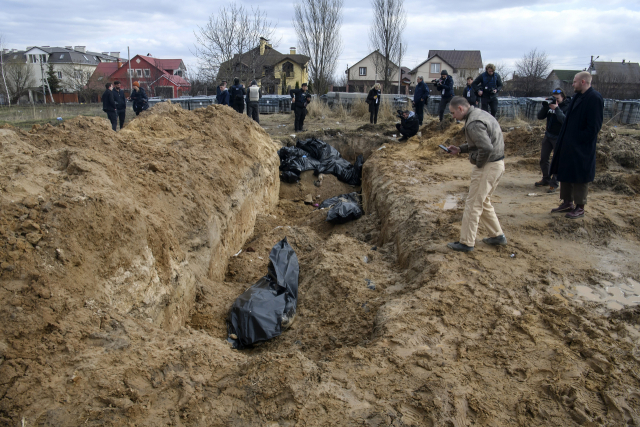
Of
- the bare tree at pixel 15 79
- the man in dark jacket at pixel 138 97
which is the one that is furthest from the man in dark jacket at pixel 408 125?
the bare tree at pixel 15 79

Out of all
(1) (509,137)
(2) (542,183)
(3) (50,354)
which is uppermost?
(1) (509,137)

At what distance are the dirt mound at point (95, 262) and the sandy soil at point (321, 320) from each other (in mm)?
14

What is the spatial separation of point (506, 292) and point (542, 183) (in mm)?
4341

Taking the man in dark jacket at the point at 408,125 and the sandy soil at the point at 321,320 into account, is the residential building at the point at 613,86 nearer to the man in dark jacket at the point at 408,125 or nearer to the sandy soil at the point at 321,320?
the man in dark jacket at the point at 408,125

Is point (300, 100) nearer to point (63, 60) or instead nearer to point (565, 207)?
point (565, 207)

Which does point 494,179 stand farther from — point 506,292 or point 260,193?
point 260,193

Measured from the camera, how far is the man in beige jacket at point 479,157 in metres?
4.29

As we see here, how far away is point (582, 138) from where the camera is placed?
5301mm

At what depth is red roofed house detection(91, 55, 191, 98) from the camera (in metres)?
39.8

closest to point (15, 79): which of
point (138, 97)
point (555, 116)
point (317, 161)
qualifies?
point (138, 97)

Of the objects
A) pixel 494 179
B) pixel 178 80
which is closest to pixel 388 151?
pixel 494 179

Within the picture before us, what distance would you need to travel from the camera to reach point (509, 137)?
11000 mm

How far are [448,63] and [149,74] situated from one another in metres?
36.9

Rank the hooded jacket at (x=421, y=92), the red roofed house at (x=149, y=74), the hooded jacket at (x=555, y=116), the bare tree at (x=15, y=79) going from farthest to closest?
the red roofed house at (x=149, y=74)
the bare tree at (x=15, y=79)
the hooded jacket at (x=421, y=92)
the hooded jacket at (x=555, y=116)
